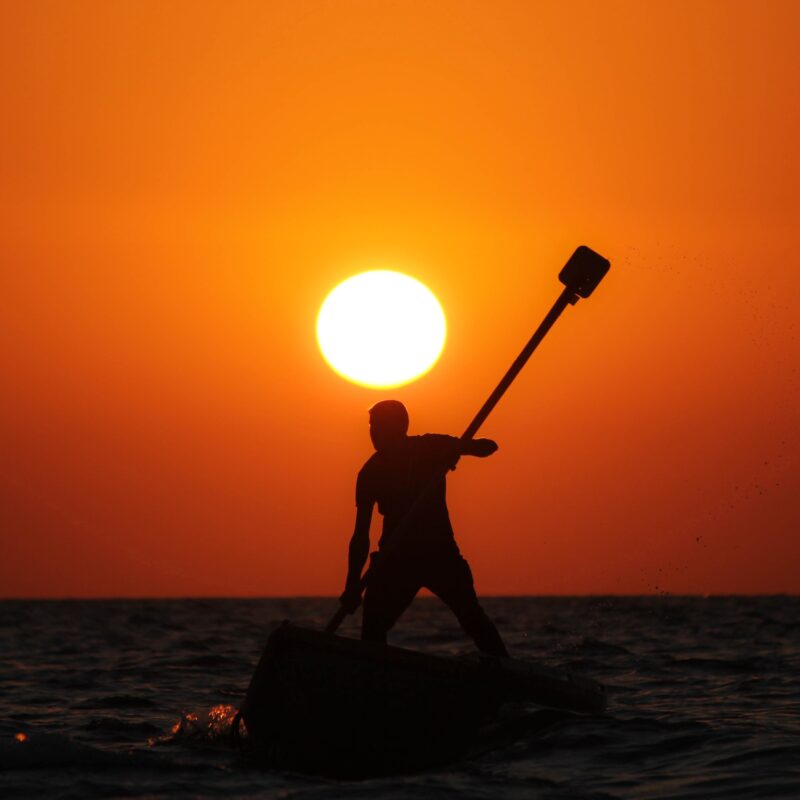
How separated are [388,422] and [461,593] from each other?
4.26 feet

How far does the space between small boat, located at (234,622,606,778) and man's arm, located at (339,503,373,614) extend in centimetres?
94

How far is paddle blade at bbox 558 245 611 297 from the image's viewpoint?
422 inches

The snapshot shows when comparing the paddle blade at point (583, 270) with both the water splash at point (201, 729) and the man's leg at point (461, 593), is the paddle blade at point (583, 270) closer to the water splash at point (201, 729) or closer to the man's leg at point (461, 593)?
the man's leg at point (461, 593)

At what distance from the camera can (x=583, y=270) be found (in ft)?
35.1

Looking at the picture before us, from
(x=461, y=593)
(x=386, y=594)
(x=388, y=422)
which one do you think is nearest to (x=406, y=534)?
(x=386, y=594)

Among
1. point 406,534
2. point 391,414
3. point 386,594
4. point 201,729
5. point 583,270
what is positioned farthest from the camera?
Result: point 201,729

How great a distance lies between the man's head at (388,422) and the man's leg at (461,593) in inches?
36.0

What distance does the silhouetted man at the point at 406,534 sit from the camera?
33.6 ft

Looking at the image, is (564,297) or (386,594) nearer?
(386,594)

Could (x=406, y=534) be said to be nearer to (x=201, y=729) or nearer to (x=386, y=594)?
(x=386, y=594)

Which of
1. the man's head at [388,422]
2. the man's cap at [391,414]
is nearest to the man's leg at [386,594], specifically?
the man's head at [388,422]

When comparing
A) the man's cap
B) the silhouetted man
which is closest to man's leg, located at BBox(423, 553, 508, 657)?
the silhouetted man

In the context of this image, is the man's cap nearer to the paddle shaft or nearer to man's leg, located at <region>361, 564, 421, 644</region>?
the paddle shaft

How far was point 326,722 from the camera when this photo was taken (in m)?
9.20
